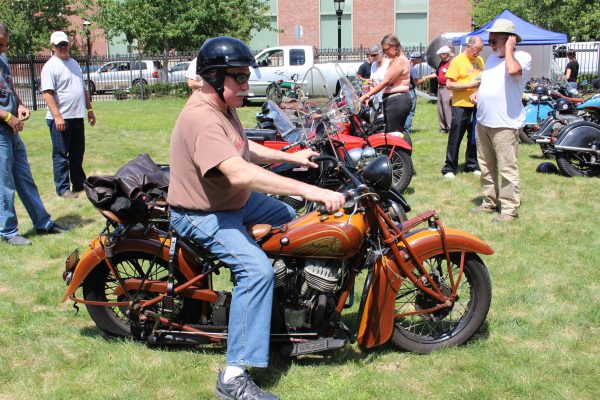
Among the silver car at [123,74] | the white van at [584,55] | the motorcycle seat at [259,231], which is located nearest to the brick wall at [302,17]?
the silver car at [123,74]

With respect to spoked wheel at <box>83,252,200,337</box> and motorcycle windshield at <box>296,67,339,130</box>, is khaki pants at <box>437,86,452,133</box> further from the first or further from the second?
spoked wheel at <box>83,252,200,337</box>

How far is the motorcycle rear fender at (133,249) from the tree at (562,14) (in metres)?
29.0

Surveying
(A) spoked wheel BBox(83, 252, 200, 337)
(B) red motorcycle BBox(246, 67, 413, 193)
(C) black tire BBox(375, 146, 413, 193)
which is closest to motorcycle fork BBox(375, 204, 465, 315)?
(A) spoked wheel BBox(83, 252, 200, 337)

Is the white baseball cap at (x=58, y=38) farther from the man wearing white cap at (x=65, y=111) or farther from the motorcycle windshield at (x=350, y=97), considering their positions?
the motorcycle windshield at (x=350, y=97)

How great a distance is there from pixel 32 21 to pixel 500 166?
1346 inches

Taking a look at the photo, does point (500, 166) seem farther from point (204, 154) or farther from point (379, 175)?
point (204, 154)

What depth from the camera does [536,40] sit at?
19.4 meters

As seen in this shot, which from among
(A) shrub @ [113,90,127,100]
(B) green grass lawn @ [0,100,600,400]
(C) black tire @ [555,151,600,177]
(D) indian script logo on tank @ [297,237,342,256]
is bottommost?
A: (B) green grass lawn @ [0,100,600,400]

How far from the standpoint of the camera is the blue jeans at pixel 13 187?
6.24 meters

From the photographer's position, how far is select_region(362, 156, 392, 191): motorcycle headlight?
3.68 metres

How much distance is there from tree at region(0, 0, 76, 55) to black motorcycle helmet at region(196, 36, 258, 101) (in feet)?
113

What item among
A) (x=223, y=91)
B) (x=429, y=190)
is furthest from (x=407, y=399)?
(x=429, y=190)

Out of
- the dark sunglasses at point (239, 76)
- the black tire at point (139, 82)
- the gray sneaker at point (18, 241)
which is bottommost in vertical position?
the gray sneaker at point (18, 241)

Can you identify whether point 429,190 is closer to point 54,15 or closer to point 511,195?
point 511,195
